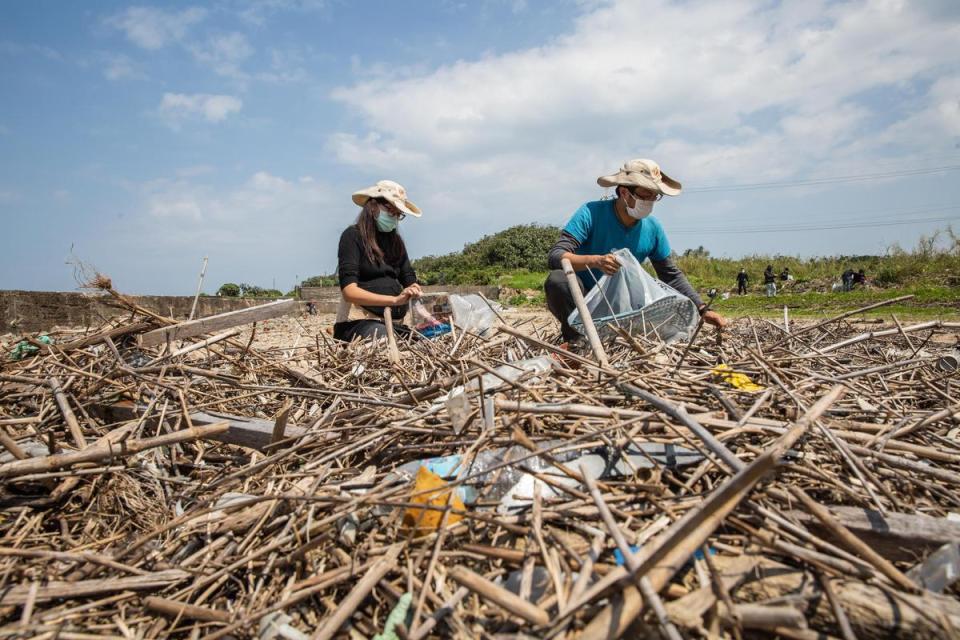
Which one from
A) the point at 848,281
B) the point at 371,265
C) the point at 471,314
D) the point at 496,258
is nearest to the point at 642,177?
the point at 471,314

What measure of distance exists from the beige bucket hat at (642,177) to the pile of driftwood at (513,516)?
74.9 inches

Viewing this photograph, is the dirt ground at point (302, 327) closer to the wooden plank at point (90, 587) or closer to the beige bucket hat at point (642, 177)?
the beige bucket hat at point (642, 177)

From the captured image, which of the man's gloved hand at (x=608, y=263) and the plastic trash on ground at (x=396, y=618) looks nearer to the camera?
the plastic trash on ground at (x=396, y=618)

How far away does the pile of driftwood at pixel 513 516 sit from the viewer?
121 centimetres

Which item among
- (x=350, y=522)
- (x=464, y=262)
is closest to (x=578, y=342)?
(x=350, y=522)

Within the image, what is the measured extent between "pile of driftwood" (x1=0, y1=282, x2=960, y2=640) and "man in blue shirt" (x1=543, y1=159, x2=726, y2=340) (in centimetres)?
175

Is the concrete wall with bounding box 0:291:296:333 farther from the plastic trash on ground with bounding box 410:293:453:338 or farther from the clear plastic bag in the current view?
the clear plastic bag

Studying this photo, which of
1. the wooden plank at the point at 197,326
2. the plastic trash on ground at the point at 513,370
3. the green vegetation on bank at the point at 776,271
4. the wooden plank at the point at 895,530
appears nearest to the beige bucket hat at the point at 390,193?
the wooden plank at the point at 197,326

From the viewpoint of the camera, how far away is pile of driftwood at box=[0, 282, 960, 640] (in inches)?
47.5

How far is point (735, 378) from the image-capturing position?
239 centimetres

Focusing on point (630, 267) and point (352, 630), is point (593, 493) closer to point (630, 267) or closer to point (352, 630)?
point (352, 630)

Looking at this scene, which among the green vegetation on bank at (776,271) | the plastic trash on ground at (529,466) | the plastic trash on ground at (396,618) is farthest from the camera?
the green vegetation on bank at (776,271)

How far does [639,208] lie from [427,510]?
3.20 metres

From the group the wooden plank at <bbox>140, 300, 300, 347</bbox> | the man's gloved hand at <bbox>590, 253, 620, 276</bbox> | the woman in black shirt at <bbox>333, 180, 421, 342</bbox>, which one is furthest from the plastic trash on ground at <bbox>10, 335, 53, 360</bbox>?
the man's gloved hand at <bbox>590, 253, 620, 276</bbox>
